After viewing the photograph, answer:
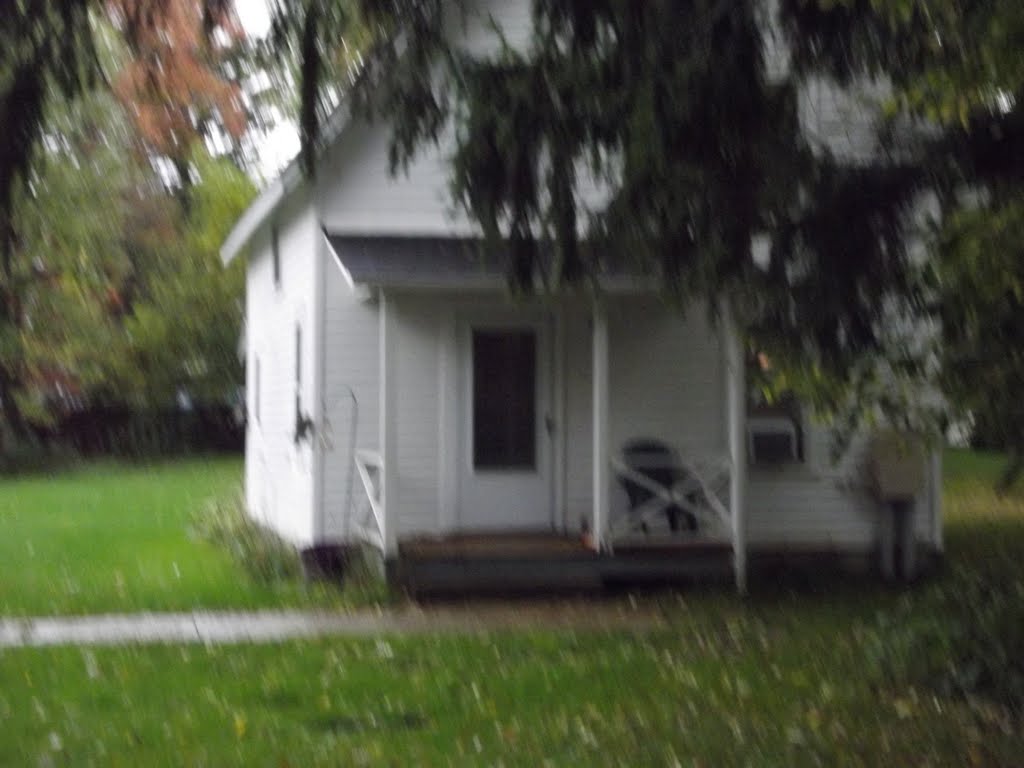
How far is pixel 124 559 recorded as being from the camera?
16.0 meters

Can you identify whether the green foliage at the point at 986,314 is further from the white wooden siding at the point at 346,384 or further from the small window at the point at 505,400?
the white wooden siding at the point at 346,384

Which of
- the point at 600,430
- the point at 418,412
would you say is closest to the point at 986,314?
the point at 600,430

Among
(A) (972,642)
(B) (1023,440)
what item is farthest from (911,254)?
(A) (972,642)

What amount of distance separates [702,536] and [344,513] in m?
3.31

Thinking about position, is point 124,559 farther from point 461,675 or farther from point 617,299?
point 461,675

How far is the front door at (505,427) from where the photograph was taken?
552 inches

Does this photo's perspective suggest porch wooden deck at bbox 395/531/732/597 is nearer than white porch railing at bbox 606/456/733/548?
Yes

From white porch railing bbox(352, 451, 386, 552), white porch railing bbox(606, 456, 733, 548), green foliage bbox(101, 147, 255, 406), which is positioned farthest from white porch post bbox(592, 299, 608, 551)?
green foliage bbox(101, 147, 255, 406)

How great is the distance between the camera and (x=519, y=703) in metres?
8.88

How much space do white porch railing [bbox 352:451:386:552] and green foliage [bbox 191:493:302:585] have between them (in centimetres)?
77

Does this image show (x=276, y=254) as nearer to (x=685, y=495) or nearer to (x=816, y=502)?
(x=685, y=495)

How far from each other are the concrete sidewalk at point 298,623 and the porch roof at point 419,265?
2.71 m

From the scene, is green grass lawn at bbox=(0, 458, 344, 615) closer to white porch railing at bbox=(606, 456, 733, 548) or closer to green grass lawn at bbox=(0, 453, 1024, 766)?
green grass lawn at bbox=(0, 453, 1024, 766)

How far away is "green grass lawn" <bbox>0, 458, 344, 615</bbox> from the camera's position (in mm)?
12789
